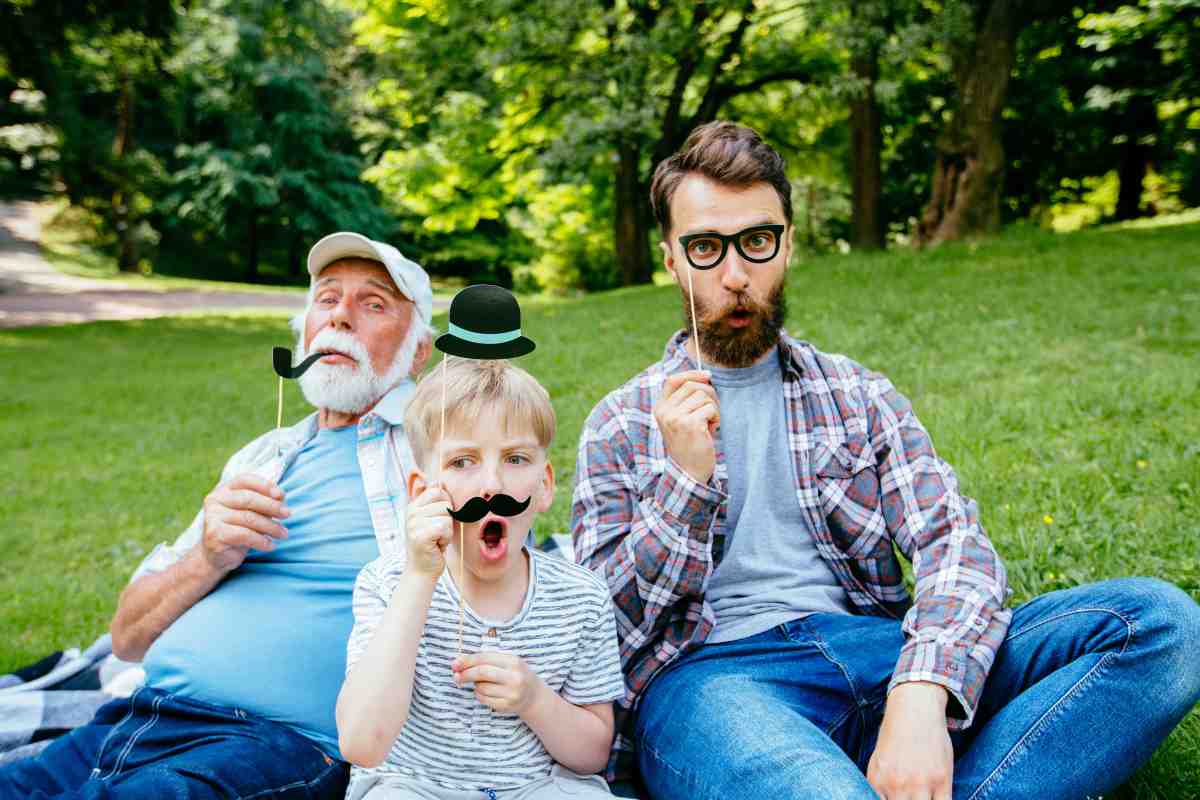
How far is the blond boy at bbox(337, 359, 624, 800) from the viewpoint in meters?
2.08

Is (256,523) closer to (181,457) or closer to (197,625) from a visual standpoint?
(197,625)

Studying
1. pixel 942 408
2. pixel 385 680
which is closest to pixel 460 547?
pixel 385 680

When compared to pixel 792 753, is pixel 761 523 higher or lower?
higher

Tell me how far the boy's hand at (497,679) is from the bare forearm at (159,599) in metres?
0.92

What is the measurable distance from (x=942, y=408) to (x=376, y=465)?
13.7 ft

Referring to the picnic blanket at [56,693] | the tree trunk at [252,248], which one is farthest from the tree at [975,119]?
the tree trunk at [252,248]

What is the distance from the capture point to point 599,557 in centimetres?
252

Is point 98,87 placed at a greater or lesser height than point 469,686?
greater

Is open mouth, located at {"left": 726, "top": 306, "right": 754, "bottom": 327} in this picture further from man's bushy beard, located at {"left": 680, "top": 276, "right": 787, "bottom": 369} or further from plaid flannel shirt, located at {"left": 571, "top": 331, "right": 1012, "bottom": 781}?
plaid flannel shirt, located at {"left": 571, "top": 331, "right": 1012, "bottom": 781}

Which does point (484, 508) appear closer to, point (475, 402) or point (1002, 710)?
point (475, 402)

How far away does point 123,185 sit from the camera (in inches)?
980

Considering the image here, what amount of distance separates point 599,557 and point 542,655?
0.42 m

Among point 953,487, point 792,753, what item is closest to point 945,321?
point 953,487

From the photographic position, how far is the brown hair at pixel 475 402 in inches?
82.3
